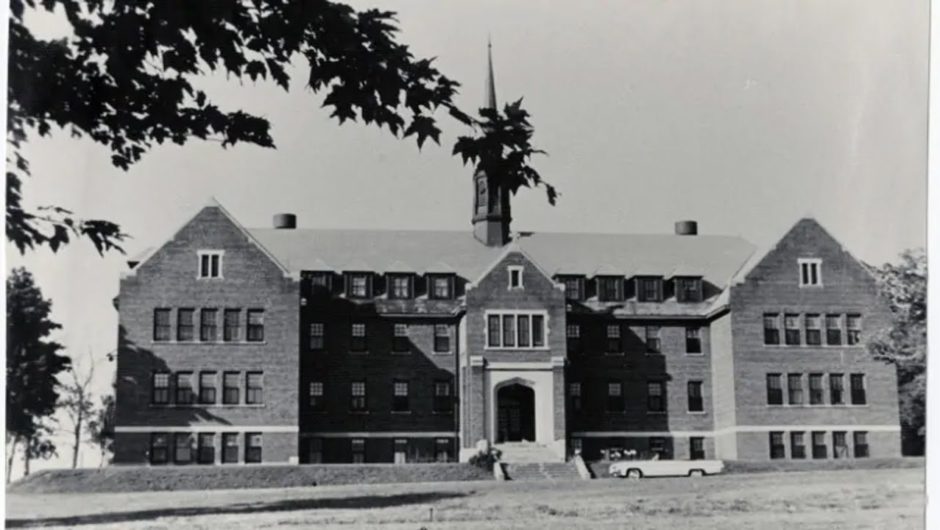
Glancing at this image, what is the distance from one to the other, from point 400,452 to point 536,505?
2012 cm

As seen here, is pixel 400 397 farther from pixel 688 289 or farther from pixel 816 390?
pixel 816 390

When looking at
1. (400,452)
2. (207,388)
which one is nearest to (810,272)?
(400,452)

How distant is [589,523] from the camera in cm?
2147

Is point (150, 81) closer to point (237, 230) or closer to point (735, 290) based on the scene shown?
point (237, 230)

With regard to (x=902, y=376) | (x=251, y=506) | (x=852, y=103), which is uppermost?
(x=852, y=103)

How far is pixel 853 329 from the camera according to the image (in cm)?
4450

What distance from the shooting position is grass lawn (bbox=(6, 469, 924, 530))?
71.2ft

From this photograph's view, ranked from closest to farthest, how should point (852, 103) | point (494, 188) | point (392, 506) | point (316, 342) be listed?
point (494, 188) < point (852, 103) < point (392, 506) < point (316, 342)

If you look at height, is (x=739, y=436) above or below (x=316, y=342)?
below

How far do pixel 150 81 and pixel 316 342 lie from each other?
34292 millimetres

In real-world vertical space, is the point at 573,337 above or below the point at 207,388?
above

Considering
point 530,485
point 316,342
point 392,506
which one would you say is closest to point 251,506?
point 392,506

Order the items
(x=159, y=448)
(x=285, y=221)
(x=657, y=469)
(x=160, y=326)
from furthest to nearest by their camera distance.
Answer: (x=285, y=221) → (x=160, y=326) → (x=159, y=448) → (x=657, y=469)

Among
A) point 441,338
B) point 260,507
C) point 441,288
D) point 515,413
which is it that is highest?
point 441,288
